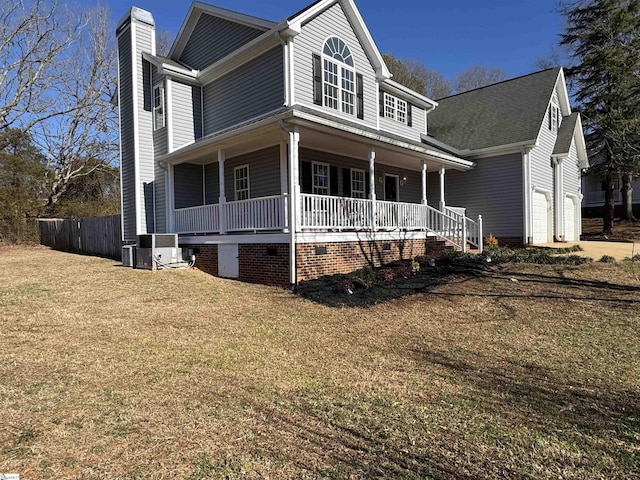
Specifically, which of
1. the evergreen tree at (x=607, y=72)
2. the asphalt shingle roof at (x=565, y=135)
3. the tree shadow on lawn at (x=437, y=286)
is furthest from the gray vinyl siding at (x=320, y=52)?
the evergreen tree at (x=607, y=72)

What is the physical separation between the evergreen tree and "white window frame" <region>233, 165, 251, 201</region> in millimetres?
17831

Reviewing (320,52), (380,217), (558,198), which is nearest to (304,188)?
(380,217)

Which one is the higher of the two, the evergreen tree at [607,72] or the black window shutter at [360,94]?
the evergreen tree at [607,72]

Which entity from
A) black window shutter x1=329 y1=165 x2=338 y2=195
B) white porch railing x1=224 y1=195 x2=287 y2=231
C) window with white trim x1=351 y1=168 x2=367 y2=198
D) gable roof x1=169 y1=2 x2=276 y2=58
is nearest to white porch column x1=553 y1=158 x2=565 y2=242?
window with white trim x1=351 y1=168 x2=367 y2=198

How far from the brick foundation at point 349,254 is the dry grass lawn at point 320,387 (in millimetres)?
1607

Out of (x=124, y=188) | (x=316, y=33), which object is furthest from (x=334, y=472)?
(x=124, y=188)

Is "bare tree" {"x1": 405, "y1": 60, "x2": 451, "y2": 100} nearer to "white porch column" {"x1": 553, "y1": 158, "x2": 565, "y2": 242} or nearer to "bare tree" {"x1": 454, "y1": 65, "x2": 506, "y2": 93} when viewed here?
"bare tree" {"x1": 454, "y1": 65, "x2": 506, "y2": 93}

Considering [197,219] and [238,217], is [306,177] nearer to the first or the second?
[238,217]

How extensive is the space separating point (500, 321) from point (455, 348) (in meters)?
1.60

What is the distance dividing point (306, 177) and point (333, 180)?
123cm

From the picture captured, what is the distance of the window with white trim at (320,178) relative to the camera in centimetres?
1333

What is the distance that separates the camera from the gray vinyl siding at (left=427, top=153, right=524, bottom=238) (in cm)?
1555

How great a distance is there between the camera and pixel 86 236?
57.4ft

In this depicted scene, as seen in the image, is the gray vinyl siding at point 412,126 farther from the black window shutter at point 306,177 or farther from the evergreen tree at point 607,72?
the evergreen tree at point 607,72
